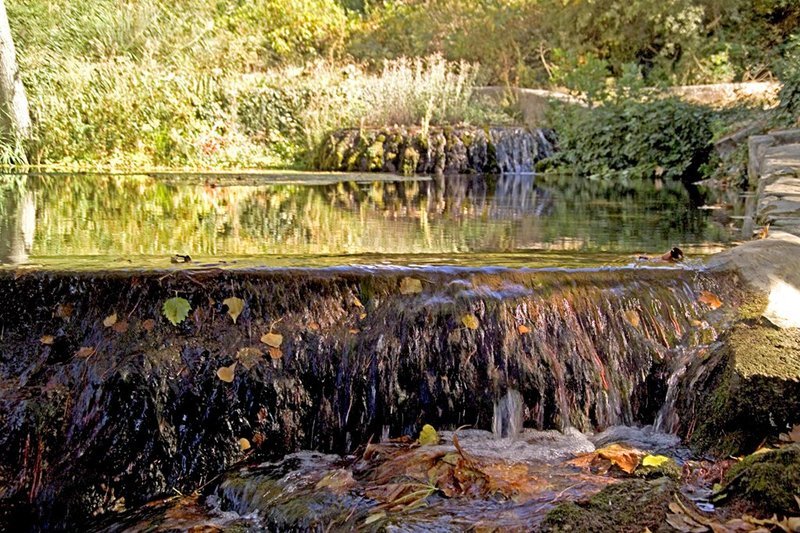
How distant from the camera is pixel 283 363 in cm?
321

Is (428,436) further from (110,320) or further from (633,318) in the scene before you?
(110,320)

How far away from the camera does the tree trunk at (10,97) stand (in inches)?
484

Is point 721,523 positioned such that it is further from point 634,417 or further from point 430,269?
point 430,269

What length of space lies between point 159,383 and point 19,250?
1609mm

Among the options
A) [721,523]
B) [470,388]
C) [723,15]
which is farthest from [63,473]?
[723,15]

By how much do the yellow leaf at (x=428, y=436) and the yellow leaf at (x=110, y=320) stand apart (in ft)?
4.24

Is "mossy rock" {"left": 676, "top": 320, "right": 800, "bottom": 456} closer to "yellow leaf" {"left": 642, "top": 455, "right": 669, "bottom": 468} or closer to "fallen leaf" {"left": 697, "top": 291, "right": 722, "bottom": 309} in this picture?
"yellow leaf" {"left": 642, "top": 455, "right": 669, "bottom": 468}

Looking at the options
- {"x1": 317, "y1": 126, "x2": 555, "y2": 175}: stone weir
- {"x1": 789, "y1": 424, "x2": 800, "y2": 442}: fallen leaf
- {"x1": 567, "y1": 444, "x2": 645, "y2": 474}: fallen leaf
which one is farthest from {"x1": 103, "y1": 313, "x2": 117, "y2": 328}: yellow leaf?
{"x1": 317, "y1": 126, "x2": 555, "y2": 175}: stone weir

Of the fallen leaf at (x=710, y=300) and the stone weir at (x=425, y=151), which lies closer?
the fallen leaf at (x=710, y=300)

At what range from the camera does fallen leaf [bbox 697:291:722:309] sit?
371cm

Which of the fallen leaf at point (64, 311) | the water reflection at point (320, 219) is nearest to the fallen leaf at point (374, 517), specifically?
the fallen leaf at point (64, 311)

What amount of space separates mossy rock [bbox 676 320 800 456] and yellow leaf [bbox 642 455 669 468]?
27cm

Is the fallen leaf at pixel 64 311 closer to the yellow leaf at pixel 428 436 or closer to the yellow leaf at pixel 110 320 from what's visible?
the yellow leaf at pixel 110 320

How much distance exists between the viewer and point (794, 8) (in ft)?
60.5
